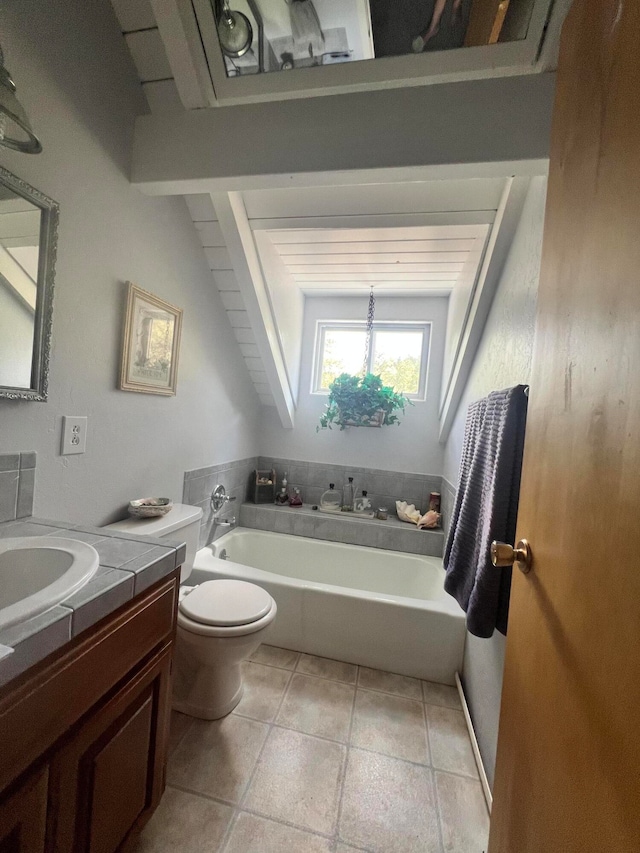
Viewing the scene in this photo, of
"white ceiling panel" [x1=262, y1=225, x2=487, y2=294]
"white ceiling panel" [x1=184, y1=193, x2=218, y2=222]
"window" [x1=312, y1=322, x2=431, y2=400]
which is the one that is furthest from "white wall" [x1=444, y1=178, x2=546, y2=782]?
"white ceiling panel" [x1=184, y1=193, x2=218, y2=222]

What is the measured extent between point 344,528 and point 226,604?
4.04ft

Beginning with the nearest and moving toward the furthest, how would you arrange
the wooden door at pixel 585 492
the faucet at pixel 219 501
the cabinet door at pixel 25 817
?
the wooden door at pixel 585 492, the cabinet door at pixel 25 817, the faucet at pixel 219 501

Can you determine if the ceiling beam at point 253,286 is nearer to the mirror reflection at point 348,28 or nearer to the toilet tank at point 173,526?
the mirror reflection at point 348,28

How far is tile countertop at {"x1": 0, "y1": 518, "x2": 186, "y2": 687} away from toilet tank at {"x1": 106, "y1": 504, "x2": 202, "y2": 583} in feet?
1.05

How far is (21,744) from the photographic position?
564 millimetres

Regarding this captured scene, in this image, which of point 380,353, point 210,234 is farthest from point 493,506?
point 380,353

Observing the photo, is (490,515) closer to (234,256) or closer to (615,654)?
(615,654)

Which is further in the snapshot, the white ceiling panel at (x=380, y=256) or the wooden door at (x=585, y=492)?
the white ceiling panel at (x=380, y=256)

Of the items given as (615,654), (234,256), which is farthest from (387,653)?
(234,256)

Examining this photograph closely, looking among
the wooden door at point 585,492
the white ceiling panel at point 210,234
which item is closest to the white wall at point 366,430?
the white ceiling panel at point 210,234

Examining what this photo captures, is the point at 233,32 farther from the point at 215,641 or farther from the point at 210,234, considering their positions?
the point at 215,641

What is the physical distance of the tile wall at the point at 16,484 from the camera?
1022mm

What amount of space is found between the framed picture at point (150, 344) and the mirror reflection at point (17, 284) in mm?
375

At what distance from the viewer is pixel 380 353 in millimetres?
2809
